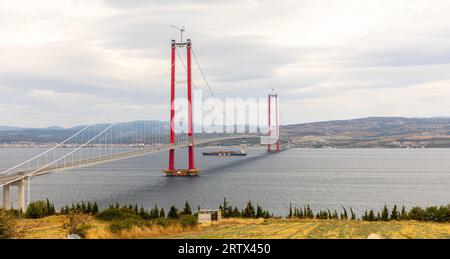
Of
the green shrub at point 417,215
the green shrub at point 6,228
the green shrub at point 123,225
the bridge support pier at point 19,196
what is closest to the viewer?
the green shrub at point 6,228

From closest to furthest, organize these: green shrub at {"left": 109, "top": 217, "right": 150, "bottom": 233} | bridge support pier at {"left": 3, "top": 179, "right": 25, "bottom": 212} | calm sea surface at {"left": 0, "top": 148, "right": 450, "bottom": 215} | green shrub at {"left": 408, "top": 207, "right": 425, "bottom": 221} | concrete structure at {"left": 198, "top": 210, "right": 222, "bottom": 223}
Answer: green shrub at {"left": 109, "top": 217, "right": 150, "bottom": 233} < concrete structure at {"left": 198, "top": 210, "right": 222, "bottom": 223} < green shrub at {"left": 408, "top": 207, "right": 425, "bottom": 221} < bridge support pier at {"left": 3, "top": 179, "right": 25, "bottom": 212} < calm sea surface at {"left": 0, "top": 148, "right": 450, "bottom": 215}

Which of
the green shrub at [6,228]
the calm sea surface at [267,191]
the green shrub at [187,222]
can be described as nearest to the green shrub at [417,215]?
the calm sea surface at [267,191]

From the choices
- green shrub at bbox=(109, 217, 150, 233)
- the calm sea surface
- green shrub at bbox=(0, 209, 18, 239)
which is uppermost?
green shrub at bbox=(0, 209, 18, 239)

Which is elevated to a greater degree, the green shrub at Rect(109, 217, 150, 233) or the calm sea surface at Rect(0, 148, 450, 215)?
the green shrub at Rect(109, 217, 150, 233)

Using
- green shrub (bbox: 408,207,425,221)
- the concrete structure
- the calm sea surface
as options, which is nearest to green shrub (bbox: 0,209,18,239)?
the concrete structure

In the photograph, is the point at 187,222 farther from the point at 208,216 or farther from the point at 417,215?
the point at 417,215

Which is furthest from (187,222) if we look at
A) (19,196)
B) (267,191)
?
(267,191)

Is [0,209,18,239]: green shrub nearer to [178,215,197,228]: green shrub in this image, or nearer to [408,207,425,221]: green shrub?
[178,215,197,228]: green shrub

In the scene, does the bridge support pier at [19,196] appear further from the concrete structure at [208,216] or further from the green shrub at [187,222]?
the green shrub at [187,222]

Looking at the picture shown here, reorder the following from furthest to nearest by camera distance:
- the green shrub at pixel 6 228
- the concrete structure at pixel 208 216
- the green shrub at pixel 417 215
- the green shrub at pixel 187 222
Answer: the green shrub at pixel 417 215 → the concrete structure at pixel 208 216 → the green shrub at pixel 187 222 → the green shrub at pixel 6 228
